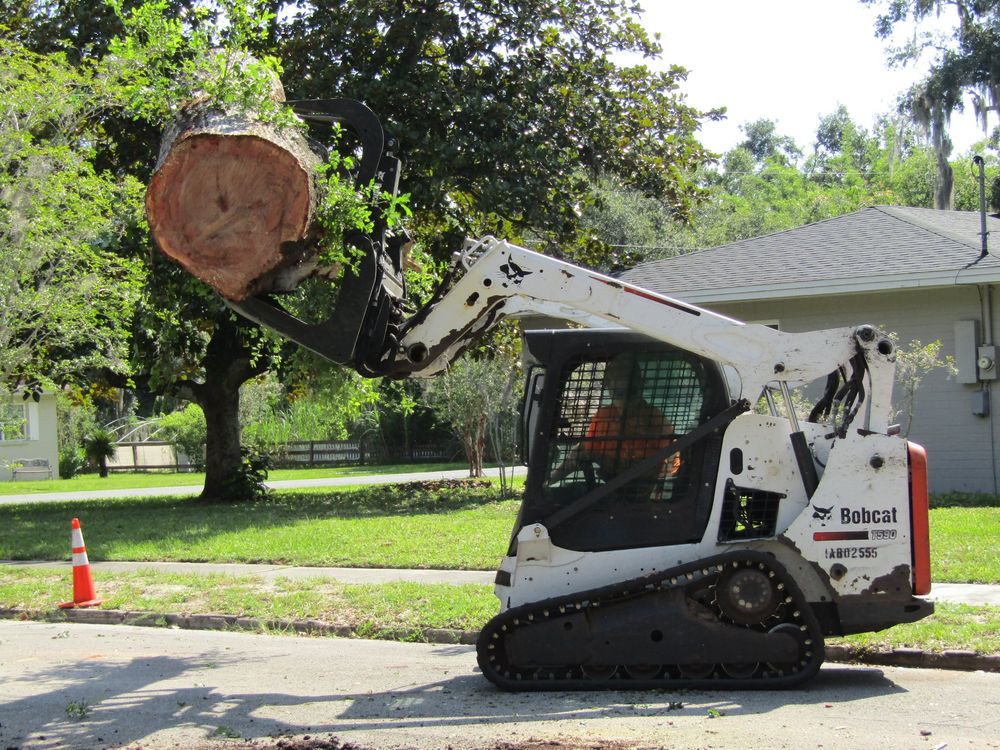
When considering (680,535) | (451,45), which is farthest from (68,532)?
(680,535)

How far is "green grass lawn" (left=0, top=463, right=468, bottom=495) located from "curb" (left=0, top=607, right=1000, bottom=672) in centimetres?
Answer: 1983

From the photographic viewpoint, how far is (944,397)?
693 inches

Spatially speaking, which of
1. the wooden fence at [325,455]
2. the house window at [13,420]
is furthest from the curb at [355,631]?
the wooden fence at [325,455]

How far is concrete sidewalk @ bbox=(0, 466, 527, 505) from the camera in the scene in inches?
1030

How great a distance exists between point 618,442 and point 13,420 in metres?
15.1

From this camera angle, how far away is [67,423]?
133 feet

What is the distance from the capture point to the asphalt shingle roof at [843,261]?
1717 centimetres

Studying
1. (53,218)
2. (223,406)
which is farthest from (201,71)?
(223,406)

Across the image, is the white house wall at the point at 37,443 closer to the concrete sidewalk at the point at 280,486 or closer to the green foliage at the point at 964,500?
the concrete sidewalk at the point at 280,486

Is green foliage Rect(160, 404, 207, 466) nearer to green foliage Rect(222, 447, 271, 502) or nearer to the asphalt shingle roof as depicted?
green foliage Rect(222, 447, 271, 502)

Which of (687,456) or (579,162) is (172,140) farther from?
(579,162)

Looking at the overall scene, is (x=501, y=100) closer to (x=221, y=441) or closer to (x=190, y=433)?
(x=221, y=441)

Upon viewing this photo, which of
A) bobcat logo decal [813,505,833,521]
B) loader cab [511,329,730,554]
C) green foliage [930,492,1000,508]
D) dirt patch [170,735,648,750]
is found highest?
loader cab [511,329,730,554]

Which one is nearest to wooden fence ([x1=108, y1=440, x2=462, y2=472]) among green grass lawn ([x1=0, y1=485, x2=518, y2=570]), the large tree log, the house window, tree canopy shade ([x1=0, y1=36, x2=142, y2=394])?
the house window
